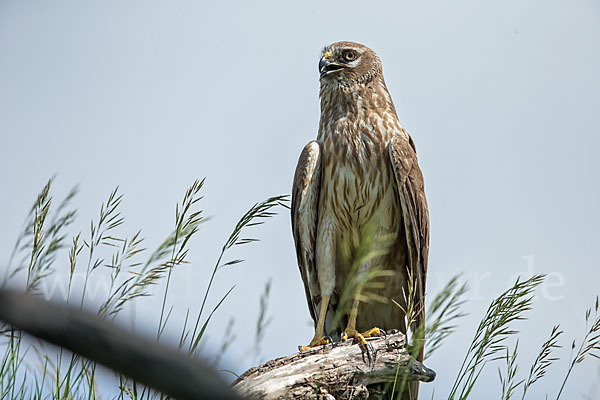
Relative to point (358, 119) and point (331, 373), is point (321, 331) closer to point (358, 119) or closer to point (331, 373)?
point (331, 373)

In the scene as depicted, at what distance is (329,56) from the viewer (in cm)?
473

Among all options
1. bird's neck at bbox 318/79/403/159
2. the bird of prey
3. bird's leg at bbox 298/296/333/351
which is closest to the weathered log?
bird's leg at bbox 298/296/333/351

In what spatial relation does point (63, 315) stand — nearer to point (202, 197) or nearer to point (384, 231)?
point (202, 197)

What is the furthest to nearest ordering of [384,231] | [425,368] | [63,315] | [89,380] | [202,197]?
[384,231]
[425,368]
[202,197]
[89,380]
[63,315]

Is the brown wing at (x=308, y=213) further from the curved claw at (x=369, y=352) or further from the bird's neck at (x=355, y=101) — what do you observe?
the curved claw at (x=369, y=352)

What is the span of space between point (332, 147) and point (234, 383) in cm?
199

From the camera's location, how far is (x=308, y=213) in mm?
4391

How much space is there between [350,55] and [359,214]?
1315 mm

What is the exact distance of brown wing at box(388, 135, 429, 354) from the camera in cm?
415

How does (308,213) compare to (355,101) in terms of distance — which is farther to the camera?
(355,101)

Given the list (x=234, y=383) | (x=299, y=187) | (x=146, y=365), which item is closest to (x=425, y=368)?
(x=234, y=383)

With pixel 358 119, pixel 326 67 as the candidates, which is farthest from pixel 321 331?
pixel 326 67

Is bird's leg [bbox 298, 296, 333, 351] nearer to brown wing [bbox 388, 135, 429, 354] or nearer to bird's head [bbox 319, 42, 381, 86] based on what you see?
brown wing [bbox 388, 135, 429, 354]

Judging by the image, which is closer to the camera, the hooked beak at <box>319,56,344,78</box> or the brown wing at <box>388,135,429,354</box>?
the brown wing at <box>388,135,429,354</box>
